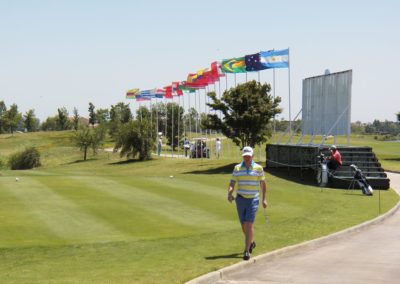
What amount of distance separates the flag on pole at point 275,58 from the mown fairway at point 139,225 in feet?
53.2

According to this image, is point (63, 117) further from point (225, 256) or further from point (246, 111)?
point (225, 256)

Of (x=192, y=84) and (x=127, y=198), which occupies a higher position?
(x=192, y=84)

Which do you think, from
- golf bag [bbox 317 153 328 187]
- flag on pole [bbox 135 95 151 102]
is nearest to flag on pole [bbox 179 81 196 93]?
Answer: flag on pole [bbox 135 95 151 102]

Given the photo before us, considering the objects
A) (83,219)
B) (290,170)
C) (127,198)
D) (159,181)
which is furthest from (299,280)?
(290,170)

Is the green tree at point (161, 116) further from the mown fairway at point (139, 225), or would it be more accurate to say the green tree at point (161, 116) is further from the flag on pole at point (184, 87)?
the mown fairway at point (139, 225)

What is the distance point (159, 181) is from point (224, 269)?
49.9 ft

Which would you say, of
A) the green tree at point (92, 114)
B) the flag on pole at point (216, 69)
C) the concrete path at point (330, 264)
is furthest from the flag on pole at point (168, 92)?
the green tree at point (92, 114)

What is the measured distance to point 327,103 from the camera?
3219 cm

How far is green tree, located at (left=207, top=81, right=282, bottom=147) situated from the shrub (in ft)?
131

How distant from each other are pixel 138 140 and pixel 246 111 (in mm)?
23989

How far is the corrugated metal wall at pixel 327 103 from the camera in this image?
1203 inches

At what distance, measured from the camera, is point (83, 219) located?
15.5m

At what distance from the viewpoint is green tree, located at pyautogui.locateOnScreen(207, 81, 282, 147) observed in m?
39.7

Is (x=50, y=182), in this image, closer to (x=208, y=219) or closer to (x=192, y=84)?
(x=208, y=219)
